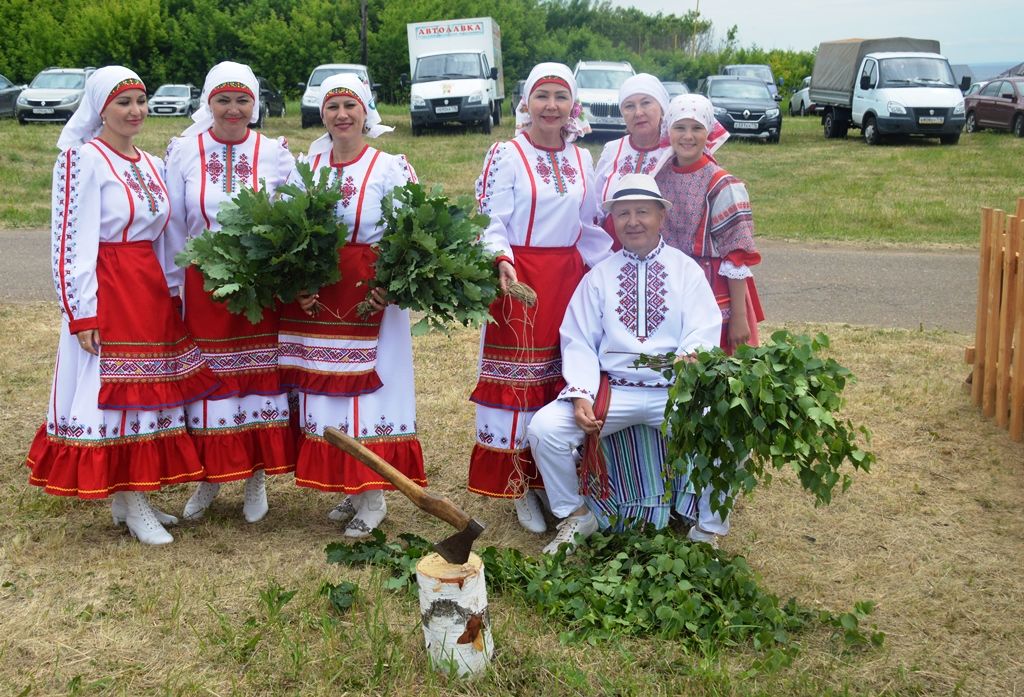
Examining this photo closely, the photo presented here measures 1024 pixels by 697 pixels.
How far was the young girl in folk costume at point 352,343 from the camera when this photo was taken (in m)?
4.48

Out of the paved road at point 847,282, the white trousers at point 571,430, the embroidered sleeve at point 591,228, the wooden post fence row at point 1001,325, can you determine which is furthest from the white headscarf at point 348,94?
the paved road at point 847,282

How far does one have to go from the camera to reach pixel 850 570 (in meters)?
4.52

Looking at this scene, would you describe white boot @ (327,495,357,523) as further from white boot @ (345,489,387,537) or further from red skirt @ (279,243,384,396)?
red skirt @ (279,243,384,396)

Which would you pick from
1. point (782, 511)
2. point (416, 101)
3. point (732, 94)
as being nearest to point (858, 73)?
point (732, 94)

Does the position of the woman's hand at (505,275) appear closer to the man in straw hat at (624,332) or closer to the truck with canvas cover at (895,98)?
the man in straw hat at (624,332)

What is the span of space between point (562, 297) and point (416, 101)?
18.7 meters

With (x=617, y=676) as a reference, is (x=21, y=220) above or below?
above

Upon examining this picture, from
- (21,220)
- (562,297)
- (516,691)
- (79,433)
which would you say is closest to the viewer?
(516,691)

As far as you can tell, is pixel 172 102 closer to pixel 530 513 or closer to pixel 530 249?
pixel 530 249

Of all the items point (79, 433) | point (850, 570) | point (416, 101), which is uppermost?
point (416, 101)

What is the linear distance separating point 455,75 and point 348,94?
1965 centimetres

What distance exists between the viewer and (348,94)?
4441mm

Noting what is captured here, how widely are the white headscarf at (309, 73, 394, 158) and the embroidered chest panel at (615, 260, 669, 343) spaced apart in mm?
1206

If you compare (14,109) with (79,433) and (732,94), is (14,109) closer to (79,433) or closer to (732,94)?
(732,94)
